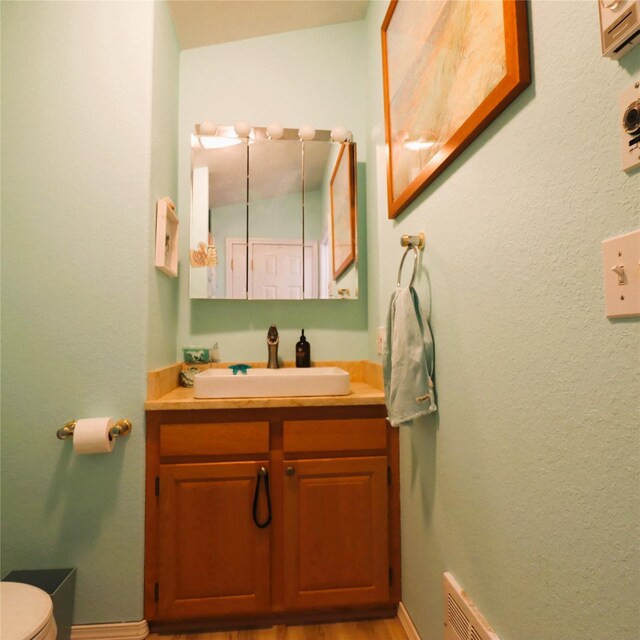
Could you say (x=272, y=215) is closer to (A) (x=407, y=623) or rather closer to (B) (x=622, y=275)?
(B) (x=622, y=275)

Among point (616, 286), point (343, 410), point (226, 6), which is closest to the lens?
point (616, 286)

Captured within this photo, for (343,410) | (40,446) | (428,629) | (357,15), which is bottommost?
(428,629)

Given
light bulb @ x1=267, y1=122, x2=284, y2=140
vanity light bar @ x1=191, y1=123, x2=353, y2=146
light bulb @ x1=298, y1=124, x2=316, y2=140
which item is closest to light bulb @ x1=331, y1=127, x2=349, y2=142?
vanity light bar @ x1=191, y1=123, x2=353, y2=146

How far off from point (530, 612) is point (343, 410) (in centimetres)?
88

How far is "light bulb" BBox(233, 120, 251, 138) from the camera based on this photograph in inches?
75.7

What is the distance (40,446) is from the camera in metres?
1.44

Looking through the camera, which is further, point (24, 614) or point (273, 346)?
point (273, 346)

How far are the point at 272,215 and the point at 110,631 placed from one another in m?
1.82

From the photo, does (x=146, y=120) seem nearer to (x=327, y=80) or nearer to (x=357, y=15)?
(x=327, y=80)

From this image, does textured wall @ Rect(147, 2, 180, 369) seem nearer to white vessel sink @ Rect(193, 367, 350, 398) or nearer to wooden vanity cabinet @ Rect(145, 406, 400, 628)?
white vessel sink @ Rect(193, 367, 350, 398)

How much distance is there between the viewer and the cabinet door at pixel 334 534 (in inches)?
58.1

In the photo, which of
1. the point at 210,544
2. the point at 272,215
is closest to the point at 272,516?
the point at 210,544

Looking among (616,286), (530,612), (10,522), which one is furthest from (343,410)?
(10,522)

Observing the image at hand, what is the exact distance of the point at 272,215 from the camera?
1980 mm
